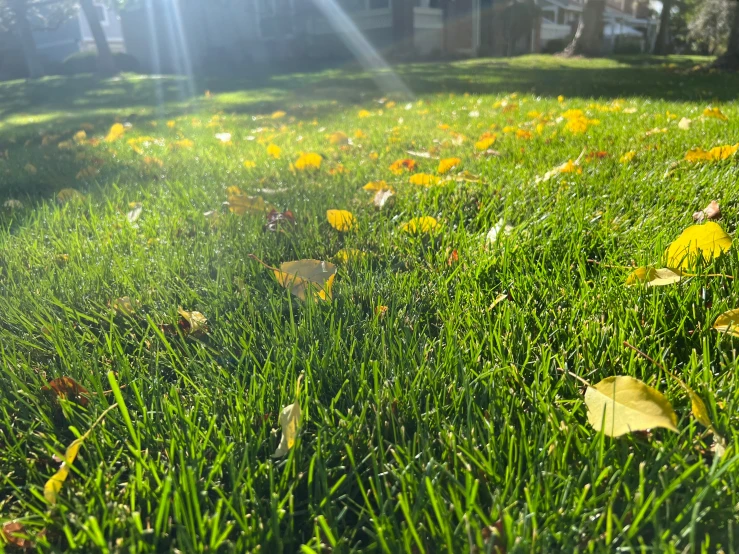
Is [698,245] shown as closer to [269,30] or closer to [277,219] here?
[277,219]

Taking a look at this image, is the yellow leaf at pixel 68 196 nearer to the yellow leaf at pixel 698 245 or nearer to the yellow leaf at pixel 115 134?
the yellow leaf at pixel 698 245

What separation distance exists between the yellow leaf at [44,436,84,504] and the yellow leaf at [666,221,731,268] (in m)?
1.37

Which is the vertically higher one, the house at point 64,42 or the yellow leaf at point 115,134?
the house at point 64,42

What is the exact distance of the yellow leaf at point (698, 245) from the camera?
53.3 inches

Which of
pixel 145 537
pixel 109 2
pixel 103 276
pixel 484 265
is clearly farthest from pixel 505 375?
pixel 109 2

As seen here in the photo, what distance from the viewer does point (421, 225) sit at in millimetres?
1938

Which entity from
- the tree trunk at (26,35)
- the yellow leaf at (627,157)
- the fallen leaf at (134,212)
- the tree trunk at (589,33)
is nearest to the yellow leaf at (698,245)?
the yellow leaf at (627,157)

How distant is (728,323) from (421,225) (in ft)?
3.40

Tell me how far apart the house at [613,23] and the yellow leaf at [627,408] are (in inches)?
1267

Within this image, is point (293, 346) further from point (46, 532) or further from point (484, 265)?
point (484, 265)

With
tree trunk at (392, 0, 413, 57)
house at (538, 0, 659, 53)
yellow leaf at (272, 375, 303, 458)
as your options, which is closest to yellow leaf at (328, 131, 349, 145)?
yellow leaf at (272, 375, 303, 458)

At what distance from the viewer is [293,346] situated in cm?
113

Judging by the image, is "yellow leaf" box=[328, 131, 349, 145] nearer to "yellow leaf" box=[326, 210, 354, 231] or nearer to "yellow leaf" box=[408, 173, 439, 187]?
"yellow leaf" box=[408, 173, 439, 187]

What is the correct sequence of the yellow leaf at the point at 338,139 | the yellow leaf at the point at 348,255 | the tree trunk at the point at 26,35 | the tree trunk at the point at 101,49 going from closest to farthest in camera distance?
the yellow leaf at the point at 348,255
the yellow leaf at the point at 338,139
the tree trunk at the point at 101,49
the tree trunk at the point at 26,35
